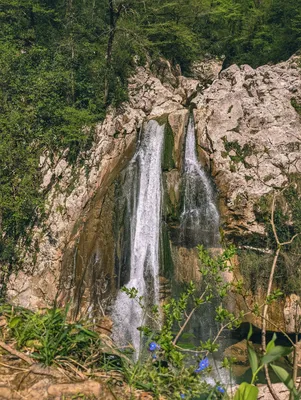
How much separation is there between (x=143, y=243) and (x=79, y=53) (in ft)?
33.1

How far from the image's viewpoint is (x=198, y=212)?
46.1ft

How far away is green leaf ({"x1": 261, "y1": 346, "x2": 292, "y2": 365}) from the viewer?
1.90 metres

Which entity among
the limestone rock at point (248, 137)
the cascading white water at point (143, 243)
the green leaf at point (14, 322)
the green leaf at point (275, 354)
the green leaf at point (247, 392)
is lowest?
the green leaf at point (247, 392)

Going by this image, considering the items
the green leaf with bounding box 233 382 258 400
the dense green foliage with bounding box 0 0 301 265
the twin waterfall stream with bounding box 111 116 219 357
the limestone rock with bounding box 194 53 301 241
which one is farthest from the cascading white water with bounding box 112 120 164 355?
the green leaf with bounding box 233 382 258 400

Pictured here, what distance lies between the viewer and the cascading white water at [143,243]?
12922 mm

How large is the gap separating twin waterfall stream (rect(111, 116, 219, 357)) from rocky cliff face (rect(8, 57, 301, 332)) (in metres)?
0.34

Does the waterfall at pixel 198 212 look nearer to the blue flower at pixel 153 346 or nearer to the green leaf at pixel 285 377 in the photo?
the blue flower at pixel 153 346

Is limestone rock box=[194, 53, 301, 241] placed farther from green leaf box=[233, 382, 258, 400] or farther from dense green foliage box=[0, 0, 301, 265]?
green leaf box=[233, 382, 258, 400]

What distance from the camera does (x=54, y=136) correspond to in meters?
16.6

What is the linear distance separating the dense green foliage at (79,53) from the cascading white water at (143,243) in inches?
115

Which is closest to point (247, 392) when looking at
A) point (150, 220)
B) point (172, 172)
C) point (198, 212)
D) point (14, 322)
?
point (14, 322)

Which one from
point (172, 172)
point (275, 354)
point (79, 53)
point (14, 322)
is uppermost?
point (79, 53)

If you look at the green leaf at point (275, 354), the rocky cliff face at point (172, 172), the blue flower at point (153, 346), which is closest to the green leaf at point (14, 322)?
the blue flower at point (153, 346)

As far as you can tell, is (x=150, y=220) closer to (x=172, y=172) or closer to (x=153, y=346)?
(x=172, y=172)
